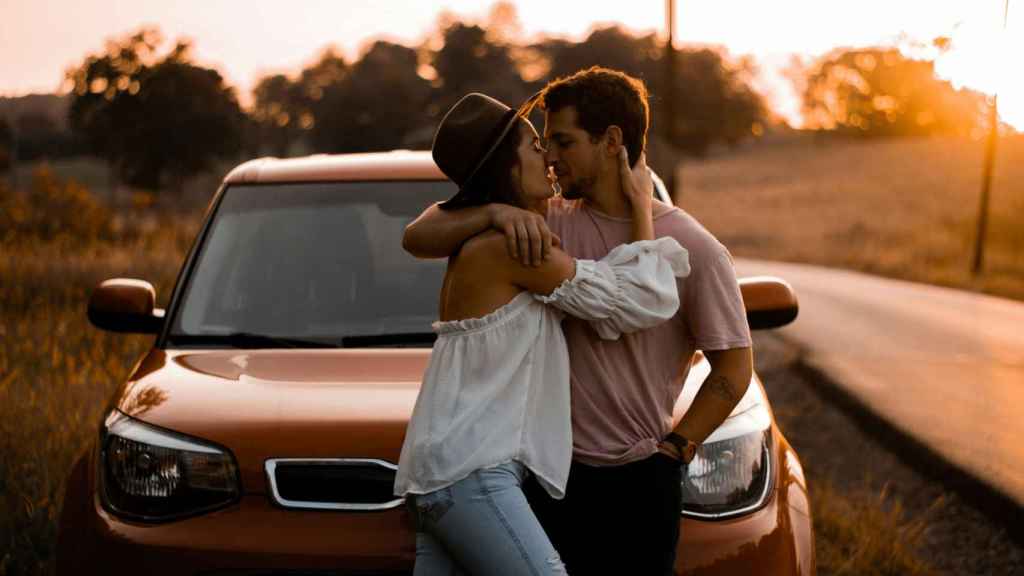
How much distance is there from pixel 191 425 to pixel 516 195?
123cm

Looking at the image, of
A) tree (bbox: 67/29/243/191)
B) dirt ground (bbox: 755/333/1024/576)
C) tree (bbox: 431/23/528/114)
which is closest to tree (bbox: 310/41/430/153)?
tree (bbox: 431/23/528/114)

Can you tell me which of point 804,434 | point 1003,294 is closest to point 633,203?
point 804,434

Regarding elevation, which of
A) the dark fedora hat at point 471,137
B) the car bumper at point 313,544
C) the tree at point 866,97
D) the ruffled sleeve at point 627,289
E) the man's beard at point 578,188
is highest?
the dark fedora hat at point 471,137

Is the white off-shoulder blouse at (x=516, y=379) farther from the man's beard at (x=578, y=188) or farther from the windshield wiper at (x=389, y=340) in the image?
the windshield wiper at (x=389, y=340)

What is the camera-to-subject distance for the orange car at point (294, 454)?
3.20 m

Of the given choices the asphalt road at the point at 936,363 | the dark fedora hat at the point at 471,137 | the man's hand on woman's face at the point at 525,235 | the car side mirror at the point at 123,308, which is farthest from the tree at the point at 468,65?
the man's hand on woman's face at the point at 525,235

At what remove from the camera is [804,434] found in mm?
8805

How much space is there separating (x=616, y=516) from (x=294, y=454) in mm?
903

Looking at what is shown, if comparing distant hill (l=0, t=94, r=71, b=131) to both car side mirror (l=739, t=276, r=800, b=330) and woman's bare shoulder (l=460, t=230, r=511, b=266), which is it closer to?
car side mirror (l=739, t=276, r=800, b=330)

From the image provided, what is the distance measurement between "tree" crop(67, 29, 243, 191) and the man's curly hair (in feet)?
74.0

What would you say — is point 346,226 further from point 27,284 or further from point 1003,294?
point 1003,294

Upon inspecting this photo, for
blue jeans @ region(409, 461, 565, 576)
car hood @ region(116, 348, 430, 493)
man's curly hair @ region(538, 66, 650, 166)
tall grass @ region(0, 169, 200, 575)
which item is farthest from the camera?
tall grass @ region(0, 169, 200, 575)

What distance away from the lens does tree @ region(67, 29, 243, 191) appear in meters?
26.8

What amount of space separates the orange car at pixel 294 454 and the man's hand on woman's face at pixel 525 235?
879 mm
